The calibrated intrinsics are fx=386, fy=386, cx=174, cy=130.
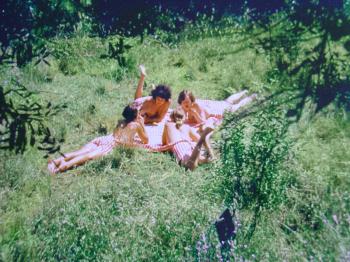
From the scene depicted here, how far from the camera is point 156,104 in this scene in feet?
19.8

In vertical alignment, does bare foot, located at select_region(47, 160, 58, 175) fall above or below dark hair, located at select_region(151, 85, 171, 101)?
below

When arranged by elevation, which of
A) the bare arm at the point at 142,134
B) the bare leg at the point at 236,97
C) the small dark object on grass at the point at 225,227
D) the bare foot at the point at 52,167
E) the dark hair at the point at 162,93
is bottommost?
the bare foot at the point at 52,167

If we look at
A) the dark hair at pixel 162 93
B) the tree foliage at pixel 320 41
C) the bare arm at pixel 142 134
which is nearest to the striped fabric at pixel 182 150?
→ the bare arm at pixel 142 134

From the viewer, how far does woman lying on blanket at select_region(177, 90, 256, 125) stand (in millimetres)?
6031

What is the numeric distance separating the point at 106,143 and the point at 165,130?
857 millimetres

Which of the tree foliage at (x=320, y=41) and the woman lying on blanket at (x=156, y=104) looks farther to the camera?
the woman lying on blanket at (x=156, y=104)

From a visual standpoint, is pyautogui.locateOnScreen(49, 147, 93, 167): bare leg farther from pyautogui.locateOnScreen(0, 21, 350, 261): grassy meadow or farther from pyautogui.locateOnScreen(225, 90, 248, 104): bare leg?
pyautogui.locateOnScreen(225, 90, 248, 104): bare leg

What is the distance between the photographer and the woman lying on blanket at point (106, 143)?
4781 millimetres

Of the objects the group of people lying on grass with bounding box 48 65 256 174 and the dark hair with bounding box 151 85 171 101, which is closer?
the group of people lying on grass with bounding box 48 65 256 174

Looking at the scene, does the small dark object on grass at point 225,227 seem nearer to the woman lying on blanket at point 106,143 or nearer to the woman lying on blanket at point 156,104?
the woman lying on blanket at point 106,143

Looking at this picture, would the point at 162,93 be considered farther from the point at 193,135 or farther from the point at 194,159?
the point at 194,159

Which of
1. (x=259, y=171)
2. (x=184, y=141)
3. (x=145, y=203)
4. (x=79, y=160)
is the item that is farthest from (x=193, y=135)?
(x=259, y=171)

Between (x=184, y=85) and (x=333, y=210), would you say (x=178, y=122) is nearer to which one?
(x=184, y=85)

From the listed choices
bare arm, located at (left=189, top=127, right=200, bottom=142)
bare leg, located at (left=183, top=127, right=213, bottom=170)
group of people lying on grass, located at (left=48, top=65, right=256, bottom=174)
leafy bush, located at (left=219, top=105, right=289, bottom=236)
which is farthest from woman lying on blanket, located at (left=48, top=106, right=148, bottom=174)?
leafy bush, located at (left=219, top=105, right=289, bottom=236)
